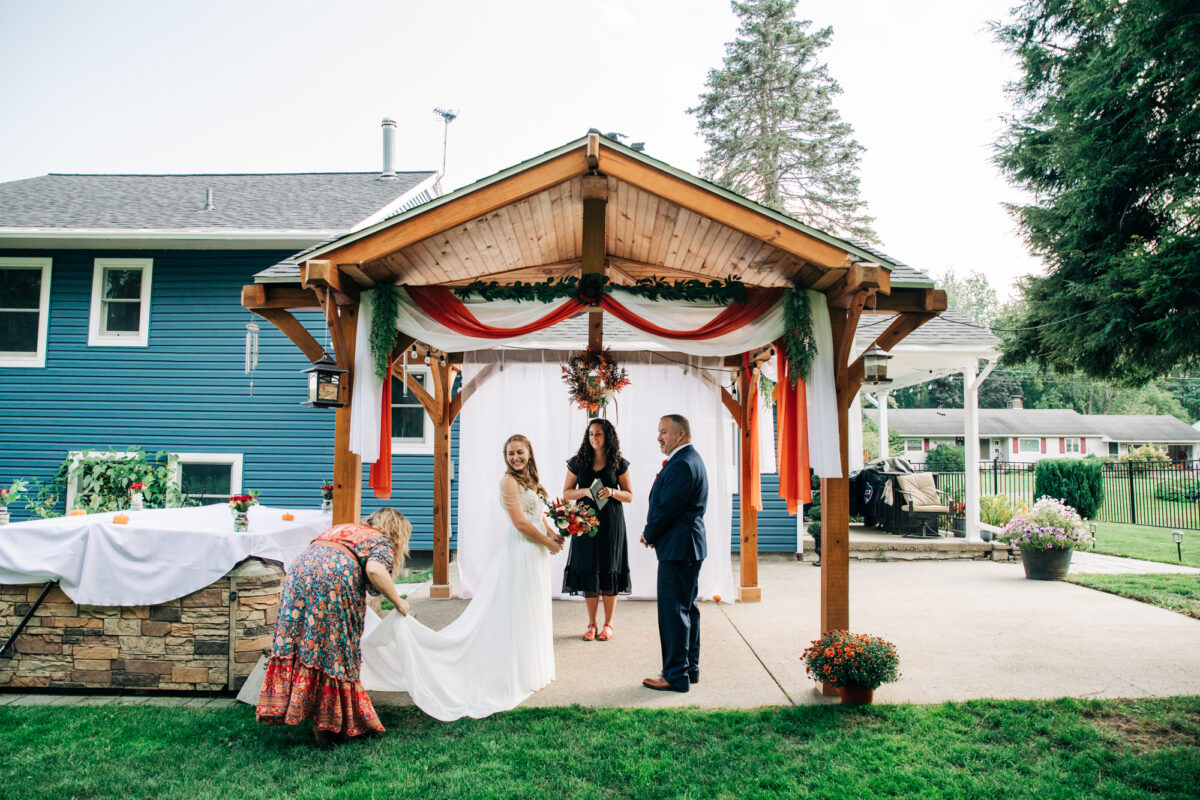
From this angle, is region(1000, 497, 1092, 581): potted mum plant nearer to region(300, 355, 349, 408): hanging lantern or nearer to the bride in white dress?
the bride in white dress

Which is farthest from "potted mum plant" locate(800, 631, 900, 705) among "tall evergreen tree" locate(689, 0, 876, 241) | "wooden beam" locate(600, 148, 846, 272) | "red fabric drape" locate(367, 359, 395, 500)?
"tall evergreen tree" locate(689, 0, 876, 241)

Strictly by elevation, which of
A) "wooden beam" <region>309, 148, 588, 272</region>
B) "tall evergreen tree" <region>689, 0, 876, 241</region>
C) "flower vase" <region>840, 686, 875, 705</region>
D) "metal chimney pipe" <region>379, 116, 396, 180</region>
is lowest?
"flower vase" <region>840, 686, 875, 705</region>

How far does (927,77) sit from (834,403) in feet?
31.0

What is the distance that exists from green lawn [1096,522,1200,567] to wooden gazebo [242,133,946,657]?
8.53m

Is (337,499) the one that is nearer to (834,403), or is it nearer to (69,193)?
(834,403)

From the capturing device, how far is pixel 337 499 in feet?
15.3

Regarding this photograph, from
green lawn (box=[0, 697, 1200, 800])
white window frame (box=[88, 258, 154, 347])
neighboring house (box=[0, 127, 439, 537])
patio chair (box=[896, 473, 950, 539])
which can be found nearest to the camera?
green lawn (box=[0, 697, 1200, 800])

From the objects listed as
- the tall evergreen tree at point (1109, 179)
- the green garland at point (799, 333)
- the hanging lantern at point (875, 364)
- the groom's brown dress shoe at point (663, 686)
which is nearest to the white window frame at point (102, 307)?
the groom's brown dress shoe at point (663, 686)

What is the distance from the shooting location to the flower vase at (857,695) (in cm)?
436

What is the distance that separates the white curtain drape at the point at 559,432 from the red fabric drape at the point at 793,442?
237 centimetres

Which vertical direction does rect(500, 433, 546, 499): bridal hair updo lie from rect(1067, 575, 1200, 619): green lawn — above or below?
above

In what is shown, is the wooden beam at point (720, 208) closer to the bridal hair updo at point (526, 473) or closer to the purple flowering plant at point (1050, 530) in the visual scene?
the bridal hair updo at point (526, 473)

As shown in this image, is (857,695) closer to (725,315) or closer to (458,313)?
(725,315)

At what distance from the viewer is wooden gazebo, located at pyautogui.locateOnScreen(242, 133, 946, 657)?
175 inches
